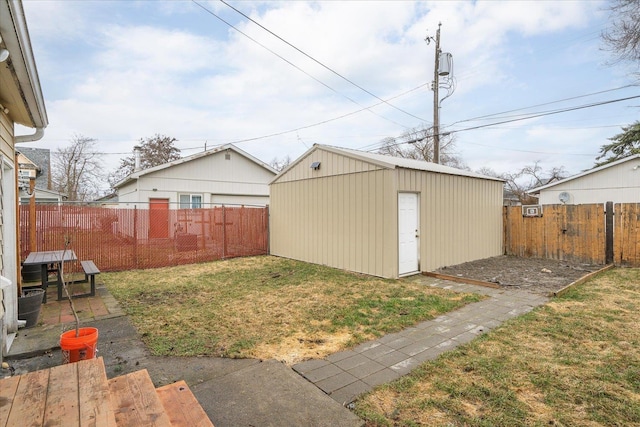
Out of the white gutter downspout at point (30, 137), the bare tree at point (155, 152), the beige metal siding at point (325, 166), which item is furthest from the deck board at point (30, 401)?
the bare tree at point (155, 152)

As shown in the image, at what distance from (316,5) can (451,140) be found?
60.5 feet

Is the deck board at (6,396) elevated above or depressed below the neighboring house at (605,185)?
below

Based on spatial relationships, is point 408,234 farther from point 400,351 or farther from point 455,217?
point 400,351

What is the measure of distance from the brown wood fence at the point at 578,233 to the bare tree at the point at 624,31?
4.48 meters

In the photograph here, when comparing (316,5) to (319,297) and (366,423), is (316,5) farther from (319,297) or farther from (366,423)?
(366,423)

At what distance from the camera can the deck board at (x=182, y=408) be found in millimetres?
1917

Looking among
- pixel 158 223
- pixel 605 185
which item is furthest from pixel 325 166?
pixel 605 185

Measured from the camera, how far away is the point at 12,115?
384cm

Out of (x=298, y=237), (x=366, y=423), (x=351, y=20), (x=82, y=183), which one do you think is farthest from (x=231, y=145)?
(x=82, y=183)

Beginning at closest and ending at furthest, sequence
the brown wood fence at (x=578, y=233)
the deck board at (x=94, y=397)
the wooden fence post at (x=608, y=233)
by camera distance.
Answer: the deck board at (x=94, y=397)
the brown wood fence at (x=578, y=233)
the wooden fence post at (x=608, y=233)

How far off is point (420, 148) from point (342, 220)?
65.7ft

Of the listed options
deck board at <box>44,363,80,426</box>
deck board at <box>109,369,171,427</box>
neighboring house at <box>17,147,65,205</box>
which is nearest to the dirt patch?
deck board at <box>109,369,171,427</box>

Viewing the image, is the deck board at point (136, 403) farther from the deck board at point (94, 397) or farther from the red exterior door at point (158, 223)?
the red exterior door at point (158, 223)

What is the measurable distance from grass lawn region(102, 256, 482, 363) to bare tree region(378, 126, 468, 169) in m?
17.1
